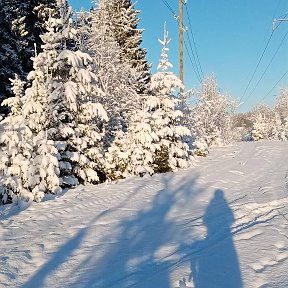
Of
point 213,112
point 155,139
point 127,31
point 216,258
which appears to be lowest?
point 216,258

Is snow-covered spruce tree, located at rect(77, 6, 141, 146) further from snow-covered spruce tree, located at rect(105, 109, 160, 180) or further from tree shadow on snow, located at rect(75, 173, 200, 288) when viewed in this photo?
tree shadow on snow, located at rect(75, 173, 200, 288)

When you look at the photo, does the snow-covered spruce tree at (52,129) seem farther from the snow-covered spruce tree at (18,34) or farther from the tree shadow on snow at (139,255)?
the snow-covered spruce tree at (18,34)

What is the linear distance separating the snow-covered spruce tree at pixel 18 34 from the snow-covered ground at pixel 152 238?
40.0ft

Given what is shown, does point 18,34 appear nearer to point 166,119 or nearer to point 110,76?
point 110,76

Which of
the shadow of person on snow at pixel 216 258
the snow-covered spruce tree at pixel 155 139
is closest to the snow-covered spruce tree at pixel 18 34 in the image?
the snow-covered spruce tree at pixel 155 139

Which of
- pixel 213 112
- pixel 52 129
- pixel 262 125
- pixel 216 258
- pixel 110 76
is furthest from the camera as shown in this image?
pixel 262 125

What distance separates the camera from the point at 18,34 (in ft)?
72.8

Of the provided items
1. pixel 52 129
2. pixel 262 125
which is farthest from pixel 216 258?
pixel 262 125

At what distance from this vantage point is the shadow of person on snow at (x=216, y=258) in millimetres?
4600

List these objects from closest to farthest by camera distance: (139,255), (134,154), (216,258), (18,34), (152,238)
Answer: (216,258), (139,255), (152,238), (134,154), (18,34)

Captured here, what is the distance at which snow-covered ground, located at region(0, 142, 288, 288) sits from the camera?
16.0 feet

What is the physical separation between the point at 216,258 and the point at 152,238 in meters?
1.50

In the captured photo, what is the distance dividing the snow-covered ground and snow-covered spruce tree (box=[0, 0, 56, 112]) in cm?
1218

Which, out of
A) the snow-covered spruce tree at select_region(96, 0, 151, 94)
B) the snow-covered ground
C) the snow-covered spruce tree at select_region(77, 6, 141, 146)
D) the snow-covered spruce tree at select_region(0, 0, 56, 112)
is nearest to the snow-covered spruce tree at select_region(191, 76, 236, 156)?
the snow-covered spruce tree at select_region(96, 0, 151, 94)
